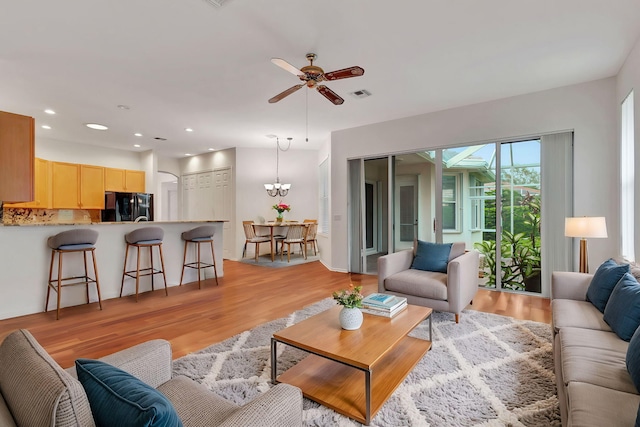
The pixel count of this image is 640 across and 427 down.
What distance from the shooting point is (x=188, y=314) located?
3.58 meters

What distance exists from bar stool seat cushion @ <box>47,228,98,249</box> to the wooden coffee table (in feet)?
9.67

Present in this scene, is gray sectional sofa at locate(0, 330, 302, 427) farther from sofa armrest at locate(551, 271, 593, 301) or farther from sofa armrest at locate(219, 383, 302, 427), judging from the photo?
sofa armrest at locate(551, 271, 593, 301)

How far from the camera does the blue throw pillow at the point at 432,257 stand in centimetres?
370

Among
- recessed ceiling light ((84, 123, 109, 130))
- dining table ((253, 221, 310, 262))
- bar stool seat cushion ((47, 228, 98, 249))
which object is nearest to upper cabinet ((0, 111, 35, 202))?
bar stool seat cushion ((47, 228, 98, 249))

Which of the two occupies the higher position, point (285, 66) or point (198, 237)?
point (285, 66)

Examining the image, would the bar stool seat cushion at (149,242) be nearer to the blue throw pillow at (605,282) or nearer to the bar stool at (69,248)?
the bar stool at (69,248)

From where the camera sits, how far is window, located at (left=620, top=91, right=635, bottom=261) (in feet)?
10.7

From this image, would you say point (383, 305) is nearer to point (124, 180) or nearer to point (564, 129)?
point (564, 129)

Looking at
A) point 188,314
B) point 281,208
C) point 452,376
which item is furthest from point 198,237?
point 452,376

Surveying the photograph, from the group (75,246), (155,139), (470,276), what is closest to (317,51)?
(470,276)

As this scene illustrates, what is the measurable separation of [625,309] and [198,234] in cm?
475

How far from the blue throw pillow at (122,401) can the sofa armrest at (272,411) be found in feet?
0.69

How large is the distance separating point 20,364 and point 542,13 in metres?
3.70

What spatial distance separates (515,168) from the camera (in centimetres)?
445
